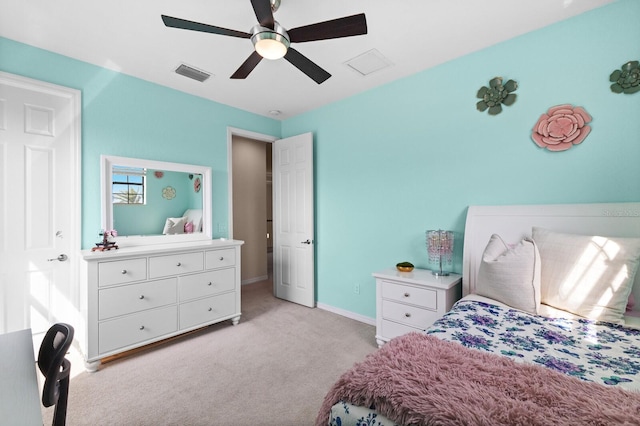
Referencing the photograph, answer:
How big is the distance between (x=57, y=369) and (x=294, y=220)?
124 inches

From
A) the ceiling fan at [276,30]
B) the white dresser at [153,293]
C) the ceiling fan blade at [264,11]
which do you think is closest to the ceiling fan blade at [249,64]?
the ceiling fan at [276,30]

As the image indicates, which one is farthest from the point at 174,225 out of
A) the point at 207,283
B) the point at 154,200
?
the point at 207,283

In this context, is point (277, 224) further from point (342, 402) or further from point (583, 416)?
point (583, 416)

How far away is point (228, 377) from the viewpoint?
2.20 meters

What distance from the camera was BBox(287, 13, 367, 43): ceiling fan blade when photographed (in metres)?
1.60

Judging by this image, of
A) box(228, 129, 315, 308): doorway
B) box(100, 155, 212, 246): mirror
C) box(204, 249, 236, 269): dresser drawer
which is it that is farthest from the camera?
box(228, 129, 315, 308): doorway

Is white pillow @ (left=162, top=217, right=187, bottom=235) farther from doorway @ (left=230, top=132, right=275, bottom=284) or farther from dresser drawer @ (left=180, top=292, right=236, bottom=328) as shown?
doorway @ (left=230, top=132, right=275, bottom=284)

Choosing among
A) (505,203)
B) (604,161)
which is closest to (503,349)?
(505,203)

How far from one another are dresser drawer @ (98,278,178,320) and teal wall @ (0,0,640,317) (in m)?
0.65

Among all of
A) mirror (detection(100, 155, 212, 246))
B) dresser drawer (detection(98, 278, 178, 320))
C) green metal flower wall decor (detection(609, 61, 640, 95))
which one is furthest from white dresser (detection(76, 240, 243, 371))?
green metal flower wall decor (detection(609, 61, 640, 95))

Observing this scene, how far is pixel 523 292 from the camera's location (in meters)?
1.75

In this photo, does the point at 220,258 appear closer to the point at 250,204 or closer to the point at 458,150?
the point at 250,204

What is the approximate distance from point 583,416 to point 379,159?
267 cm

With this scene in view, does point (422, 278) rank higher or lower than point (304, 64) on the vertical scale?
lower
